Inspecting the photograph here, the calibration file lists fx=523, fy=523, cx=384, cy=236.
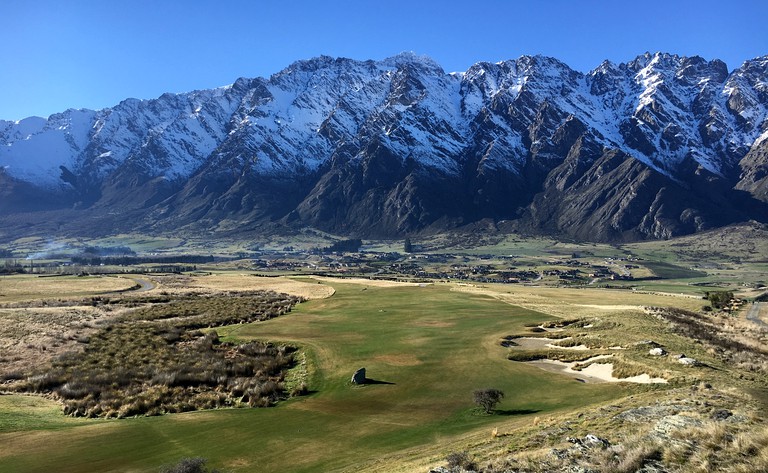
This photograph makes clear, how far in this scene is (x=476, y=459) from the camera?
2148cm

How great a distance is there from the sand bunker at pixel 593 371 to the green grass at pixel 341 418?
6.28ft

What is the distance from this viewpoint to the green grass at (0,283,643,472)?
1008 inches

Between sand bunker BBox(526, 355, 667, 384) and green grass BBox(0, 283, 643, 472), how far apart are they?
1.91 m

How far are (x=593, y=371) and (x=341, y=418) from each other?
21881mm

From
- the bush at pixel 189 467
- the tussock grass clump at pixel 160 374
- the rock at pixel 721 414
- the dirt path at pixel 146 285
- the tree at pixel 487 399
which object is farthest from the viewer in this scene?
the dirt path at pixel 146 285

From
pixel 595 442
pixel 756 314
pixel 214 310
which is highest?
pixel 595 442

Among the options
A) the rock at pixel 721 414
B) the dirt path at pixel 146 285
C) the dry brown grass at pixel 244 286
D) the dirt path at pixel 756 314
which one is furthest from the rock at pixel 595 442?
the dirt path at pixel 146 285

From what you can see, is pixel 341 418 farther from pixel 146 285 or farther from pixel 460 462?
pixel 146 285

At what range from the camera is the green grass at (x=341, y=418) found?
25.6 meters

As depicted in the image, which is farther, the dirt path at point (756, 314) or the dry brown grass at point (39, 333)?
the dirt path at point (756, 314)

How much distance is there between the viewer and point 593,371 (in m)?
42.2

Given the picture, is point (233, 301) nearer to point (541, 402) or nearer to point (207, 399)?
point (207, 399)

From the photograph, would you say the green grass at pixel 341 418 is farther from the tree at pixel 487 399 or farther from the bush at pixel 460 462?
the bush at pixel 460 462

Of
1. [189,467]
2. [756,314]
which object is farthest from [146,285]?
[756,314]
